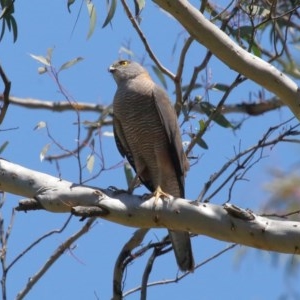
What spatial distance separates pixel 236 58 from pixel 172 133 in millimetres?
1258

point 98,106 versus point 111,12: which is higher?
point 98,106

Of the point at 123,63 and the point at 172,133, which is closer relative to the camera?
the point at 172,133

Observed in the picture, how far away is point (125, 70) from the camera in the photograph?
5520mm

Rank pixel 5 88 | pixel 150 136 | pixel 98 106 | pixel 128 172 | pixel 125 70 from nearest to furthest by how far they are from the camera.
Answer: pixel 5 88 → pixel 150 136 → pixel 128 172 → pixel 125 70 → pixel 98 106

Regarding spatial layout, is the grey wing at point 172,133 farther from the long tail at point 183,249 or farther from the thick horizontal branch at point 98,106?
the thick horizontal branch at point 98,106

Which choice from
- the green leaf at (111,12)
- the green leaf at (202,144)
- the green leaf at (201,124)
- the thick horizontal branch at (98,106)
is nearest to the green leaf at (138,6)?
the green leaf at (111,12)

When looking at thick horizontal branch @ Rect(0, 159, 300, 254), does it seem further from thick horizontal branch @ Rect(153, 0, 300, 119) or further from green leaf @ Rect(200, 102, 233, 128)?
green leaf @ Rect(200, 102, 233, 128)

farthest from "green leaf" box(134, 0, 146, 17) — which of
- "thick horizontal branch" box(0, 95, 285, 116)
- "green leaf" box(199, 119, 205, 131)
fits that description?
"thick horizontal branch" box(0, 95, 285, 116)

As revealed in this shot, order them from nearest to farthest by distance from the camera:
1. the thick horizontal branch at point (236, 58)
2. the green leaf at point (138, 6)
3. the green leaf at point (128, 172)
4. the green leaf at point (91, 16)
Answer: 1. the thick horizontal branch at point (236, 58)
2. the green leaf at point (138, 6)
3. the green leaf at point (91, 16)
4. the green leaf at point (128, 172)

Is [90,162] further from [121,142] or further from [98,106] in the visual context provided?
[98,106]

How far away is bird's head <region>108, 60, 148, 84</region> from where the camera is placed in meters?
5.46

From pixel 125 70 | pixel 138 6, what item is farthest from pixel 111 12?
pixel 125 70

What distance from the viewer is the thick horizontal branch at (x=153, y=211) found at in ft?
11.2

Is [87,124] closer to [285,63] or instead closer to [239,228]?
[285,63]
